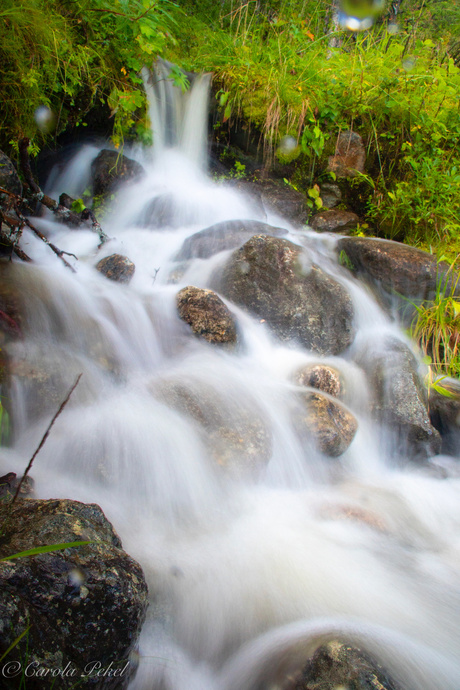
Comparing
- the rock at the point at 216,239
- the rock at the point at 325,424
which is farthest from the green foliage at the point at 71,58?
the rock at the point at 325,424

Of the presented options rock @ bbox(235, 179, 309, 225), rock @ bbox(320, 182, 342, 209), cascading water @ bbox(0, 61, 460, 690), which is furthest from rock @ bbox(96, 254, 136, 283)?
rock @ bbox(320, 182, 342, 209)

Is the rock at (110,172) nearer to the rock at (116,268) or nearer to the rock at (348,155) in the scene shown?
the rock at (116,268)

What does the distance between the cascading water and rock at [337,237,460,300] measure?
0.73 m

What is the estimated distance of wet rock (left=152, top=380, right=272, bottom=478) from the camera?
2.40 meters

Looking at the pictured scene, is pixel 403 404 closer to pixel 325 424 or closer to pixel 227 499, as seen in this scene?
pixel 325 424

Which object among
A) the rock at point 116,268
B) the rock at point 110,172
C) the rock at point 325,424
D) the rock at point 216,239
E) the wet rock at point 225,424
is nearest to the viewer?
the wet rock at point 225,424

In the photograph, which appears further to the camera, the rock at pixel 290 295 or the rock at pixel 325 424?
the rock at pixel 290 295

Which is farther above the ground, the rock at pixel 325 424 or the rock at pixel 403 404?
the rock at pixel 403 404

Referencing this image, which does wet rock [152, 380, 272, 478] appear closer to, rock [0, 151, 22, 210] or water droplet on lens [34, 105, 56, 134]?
rock [0, 151, 22, 210]

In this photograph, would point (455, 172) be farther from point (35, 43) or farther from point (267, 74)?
point (35, 43)

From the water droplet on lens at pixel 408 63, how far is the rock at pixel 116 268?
15.8 ft

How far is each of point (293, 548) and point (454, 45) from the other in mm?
8084

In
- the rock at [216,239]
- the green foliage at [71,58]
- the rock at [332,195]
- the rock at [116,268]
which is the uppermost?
the rock at [332,195]

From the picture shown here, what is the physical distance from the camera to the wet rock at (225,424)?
2398 mm
